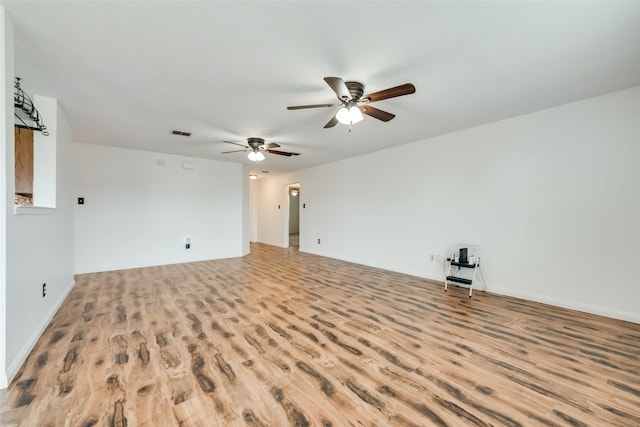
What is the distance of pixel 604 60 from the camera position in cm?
242

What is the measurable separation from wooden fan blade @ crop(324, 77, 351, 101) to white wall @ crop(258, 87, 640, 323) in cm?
284

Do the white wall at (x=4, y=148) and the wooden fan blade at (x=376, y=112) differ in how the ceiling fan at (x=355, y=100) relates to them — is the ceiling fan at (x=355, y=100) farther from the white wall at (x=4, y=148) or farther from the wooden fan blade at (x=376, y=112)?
the white wall at (x=4, y=148)

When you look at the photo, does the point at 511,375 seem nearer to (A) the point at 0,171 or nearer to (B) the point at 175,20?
(B) the point at 175,20

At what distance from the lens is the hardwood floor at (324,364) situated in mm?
1634

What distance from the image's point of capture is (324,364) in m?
2.15

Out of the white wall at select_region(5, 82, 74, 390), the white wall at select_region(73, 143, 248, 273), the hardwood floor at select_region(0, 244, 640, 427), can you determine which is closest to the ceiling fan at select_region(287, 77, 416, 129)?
the hardwood floor at select_region(0, 244, 640, 427)

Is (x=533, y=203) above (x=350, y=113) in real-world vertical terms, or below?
below

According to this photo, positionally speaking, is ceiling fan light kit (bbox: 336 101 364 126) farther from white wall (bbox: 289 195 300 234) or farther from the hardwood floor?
white wall (bbox: 289 195 300 234)

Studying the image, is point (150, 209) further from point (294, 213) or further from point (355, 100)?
point (294, 213)

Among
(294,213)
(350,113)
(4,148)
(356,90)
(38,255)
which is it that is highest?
(356,90)

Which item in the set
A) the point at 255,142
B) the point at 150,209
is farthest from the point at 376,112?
the point at 150,209

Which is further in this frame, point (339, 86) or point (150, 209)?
point (150, 209)

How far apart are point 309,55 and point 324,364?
2.58 meters

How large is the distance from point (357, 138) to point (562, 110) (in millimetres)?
2844
